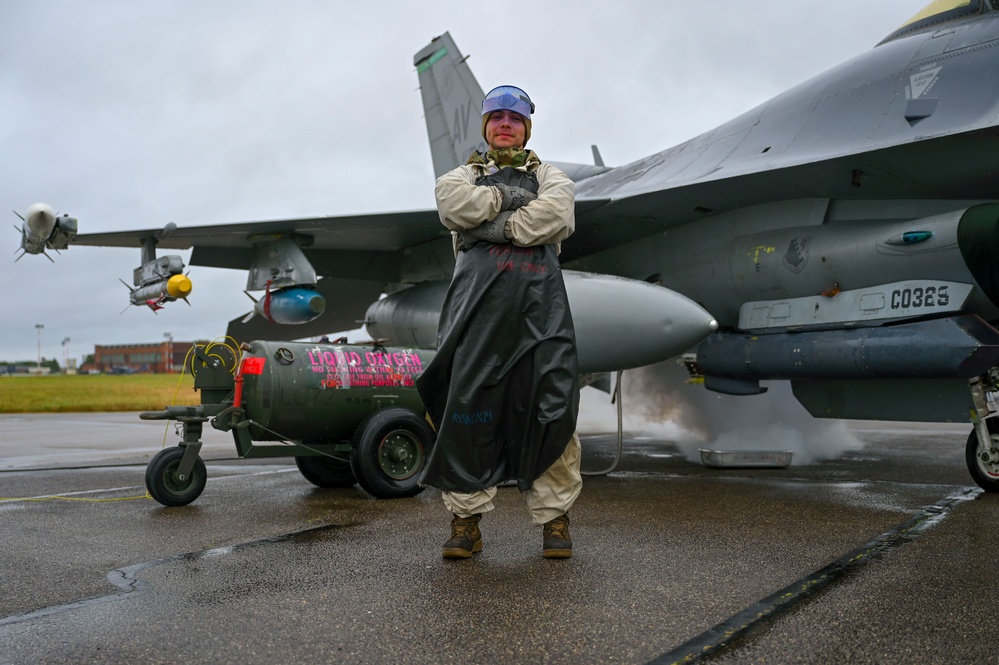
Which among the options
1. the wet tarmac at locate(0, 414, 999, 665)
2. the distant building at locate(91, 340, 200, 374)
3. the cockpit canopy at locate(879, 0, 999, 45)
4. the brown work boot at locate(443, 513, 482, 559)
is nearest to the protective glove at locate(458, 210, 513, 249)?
the brown work boot at locate(443, 513, 482, 559)

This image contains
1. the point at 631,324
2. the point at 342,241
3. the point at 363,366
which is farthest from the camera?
the point at 342,241

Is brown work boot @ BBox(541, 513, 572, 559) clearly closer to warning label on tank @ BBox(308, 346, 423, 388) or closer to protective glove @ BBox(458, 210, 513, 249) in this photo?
protective glove @ BBox(458, 210, 513, 249)

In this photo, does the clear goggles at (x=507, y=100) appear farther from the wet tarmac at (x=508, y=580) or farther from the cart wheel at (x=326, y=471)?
the cart wheel at (x=326, y=471)

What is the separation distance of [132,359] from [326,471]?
8918cm

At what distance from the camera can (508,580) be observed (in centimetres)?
276

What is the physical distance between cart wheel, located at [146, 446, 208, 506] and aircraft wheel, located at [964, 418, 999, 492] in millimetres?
4986

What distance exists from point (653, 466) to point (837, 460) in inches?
75.9

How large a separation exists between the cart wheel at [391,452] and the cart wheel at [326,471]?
0.64 meters

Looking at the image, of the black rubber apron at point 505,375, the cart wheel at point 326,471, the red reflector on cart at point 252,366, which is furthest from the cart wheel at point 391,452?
the black rubber apron at point 505,375

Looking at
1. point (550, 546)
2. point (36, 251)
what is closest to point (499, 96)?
point (550, 546)

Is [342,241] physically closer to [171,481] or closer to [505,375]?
[171,481]

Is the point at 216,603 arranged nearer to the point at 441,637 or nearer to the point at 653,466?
the point at 441,637

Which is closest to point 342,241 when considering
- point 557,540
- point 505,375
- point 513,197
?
point 513,197

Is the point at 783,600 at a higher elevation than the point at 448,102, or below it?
below
